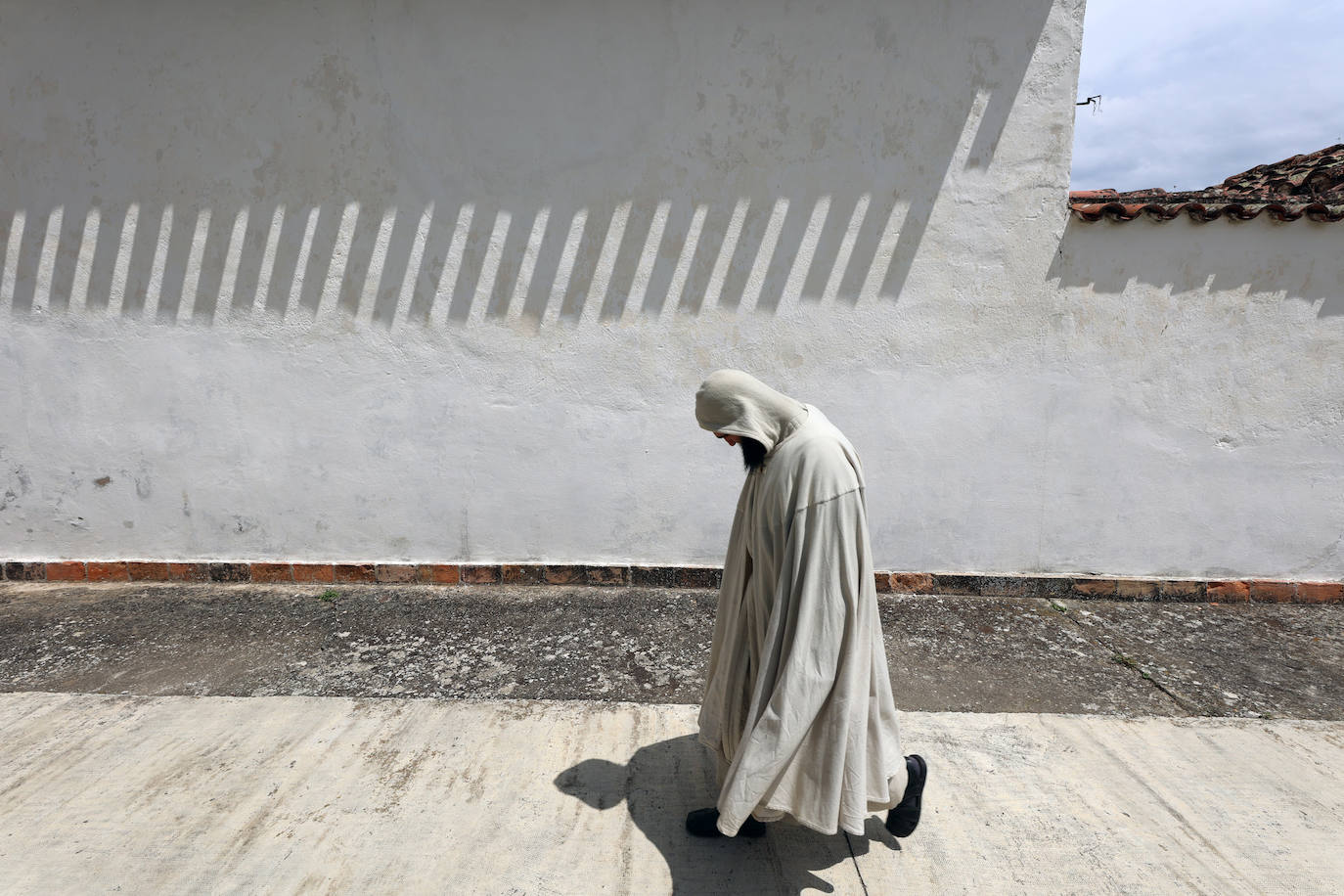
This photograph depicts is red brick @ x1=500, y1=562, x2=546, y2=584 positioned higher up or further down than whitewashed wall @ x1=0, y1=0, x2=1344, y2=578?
further down

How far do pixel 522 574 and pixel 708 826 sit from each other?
102 inches

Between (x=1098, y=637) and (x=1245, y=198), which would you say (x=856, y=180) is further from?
(x=1098, y=637)

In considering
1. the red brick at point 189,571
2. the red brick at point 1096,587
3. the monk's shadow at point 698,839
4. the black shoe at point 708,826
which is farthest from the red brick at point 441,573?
the red brick at point 1096,587

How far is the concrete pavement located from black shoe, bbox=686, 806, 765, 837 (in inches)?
1.7

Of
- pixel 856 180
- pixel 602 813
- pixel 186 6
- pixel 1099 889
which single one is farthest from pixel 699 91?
pixel 1099 889

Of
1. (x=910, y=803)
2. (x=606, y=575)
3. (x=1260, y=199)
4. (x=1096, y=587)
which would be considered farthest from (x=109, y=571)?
(x=1260, y=199)

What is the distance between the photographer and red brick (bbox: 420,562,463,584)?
4660 mm

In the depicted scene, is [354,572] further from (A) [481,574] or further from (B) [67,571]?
(B) [67,571]

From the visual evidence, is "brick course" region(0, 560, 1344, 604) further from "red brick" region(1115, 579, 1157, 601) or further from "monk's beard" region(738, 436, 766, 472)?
"monk's beard" region(738, 436, 766, 472)

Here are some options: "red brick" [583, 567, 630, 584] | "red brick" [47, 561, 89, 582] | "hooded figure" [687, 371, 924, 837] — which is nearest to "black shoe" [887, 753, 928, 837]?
"hooded figure" [687, 371, 924, 837]

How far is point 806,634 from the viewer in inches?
78.9

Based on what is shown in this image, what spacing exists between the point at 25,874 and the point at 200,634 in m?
1.90

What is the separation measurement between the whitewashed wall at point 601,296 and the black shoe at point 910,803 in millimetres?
2474

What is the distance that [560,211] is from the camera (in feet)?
14.2
